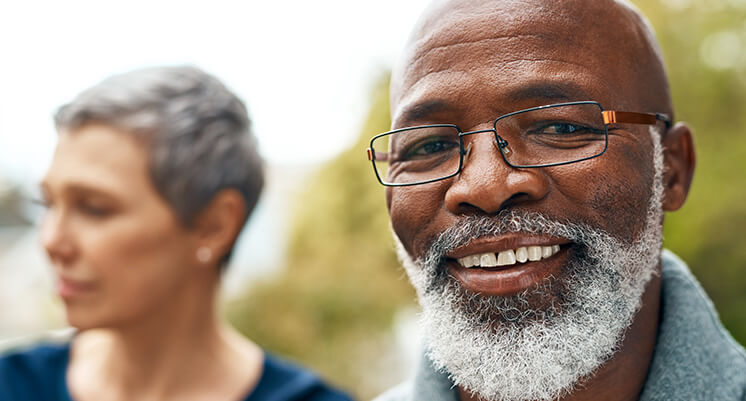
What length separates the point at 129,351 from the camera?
8.38ft

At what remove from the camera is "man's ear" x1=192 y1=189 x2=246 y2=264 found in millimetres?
2531

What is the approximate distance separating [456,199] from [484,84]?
0.94 feet

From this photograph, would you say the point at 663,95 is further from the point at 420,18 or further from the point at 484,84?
the point at 420,18

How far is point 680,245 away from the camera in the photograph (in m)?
7.66

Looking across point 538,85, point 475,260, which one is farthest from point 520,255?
point 538,85

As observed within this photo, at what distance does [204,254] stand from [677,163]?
5.66ft

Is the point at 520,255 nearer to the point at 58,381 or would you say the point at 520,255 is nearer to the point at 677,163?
the point at 677,163

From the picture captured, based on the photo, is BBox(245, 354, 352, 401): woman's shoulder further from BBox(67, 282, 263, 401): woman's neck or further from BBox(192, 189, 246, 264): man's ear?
BBox(192, 189, 246, 264): man's ear

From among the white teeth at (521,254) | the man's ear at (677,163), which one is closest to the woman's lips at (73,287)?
the white teeth at (521,254)

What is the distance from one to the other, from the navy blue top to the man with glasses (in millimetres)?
1065

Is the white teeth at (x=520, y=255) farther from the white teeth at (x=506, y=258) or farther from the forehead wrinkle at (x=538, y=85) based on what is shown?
the forehead wrinkle at (x=538, y=85)

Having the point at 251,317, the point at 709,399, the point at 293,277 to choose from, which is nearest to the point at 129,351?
the point at 709,399

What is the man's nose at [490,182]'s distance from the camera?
1.49m

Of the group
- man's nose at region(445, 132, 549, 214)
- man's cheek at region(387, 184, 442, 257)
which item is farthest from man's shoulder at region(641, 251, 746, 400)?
man's cheek at region(387, 184, 442, 257)
